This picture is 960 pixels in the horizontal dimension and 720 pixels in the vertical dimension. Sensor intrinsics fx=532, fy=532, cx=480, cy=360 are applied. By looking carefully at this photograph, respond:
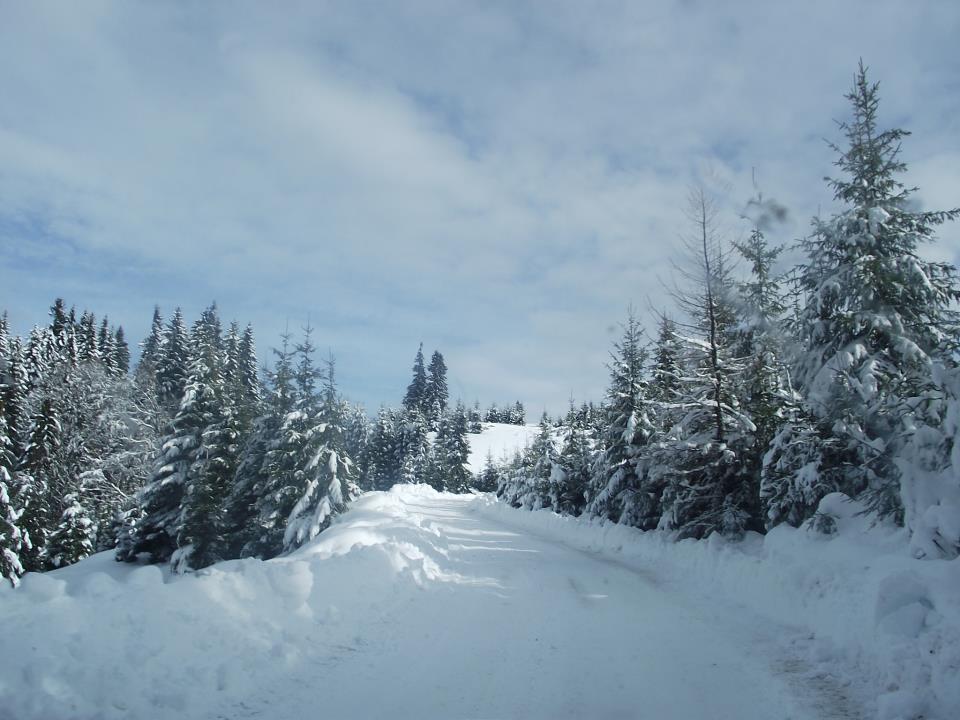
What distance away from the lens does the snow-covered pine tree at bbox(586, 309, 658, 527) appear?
72.8 ft

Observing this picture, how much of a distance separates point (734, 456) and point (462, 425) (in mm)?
59331

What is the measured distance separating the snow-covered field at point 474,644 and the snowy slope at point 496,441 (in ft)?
302

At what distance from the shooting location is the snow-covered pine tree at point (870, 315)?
35.6 ft

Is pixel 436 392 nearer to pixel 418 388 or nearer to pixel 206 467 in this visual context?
pixel 418 388

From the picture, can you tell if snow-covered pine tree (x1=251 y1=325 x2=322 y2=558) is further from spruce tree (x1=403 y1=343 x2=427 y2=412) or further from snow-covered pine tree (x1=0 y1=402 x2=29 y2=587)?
spruce tree (x1=403 y1=343 x2=427 y2=412)

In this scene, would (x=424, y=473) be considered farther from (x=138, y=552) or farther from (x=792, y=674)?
(x=792, y=674)

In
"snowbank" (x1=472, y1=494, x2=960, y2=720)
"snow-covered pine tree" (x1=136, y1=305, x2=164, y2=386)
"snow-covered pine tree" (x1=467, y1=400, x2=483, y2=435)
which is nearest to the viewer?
"snowbank" (x1=472, y1=494, x2=960, y2=720)

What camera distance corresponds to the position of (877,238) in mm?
11820

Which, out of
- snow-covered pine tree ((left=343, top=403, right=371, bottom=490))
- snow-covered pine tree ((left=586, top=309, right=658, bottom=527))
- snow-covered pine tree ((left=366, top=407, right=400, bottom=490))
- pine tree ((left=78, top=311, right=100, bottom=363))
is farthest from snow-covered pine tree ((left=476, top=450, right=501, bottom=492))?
snow-covered pine tree ((left=586, top=309, right=658, bottom=527))

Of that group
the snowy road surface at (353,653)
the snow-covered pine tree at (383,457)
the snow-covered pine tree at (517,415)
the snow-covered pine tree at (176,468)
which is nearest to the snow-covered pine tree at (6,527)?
the snow-covered pine tree at (176,468)

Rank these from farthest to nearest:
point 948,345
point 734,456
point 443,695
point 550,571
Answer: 1. point 734,456
2. point 550,571
3. point 948,345
4. point 443,695

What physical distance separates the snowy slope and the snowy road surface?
303 feet

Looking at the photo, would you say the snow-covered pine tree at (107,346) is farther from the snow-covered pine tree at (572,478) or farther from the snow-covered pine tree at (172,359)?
the snow-covered pine tree at (572,478)

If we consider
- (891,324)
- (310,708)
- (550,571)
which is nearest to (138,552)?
(550,571)
